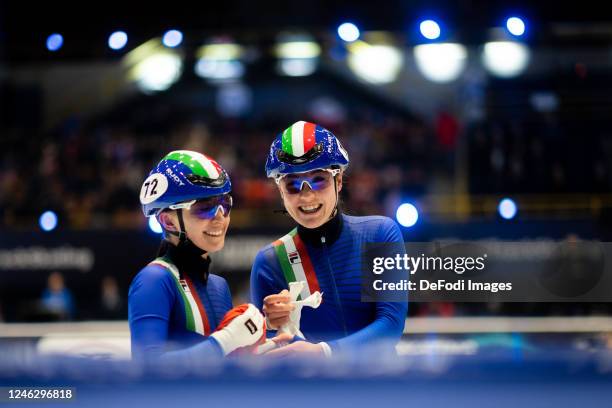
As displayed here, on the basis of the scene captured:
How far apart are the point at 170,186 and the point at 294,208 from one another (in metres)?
0.58

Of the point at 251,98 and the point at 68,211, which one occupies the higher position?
the point at 251,98

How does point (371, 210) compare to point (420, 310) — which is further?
point (371, 210)

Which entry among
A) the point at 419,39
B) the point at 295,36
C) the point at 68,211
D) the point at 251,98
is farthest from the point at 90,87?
the point at 419,39

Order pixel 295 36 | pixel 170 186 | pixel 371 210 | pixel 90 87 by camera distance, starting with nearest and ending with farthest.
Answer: pixel 170 186 → pixel 371 210 → pixel 295 36 → pixel 90 87

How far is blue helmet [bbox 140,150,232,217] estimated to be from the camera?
3607mm

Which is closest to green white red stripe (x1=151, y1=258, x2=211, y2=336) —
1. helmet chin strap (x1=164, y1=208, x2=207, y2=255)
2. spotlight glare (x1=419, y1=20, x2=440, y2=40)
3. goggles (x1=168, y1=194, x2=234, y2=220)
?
helmet chin strap (x1=164, y1=208, x2=207, y2=255)

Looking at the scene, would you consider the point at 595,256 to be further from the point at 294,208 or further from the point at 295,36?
the point at 295,36

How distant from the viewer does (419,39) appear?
4.50 m

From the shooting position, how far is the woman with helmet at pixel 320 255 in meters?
3.74

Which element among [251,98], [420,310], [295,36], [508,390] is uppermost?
[251,98]

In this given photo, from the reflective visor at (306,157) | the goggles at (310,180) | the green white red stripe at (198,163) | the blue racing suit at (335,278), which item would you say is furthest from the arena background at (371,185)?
the green white red stripe at (198,163)

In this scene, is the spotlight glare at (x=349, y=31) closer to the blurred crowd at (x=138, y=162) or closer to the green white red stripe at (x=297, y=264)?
the blurred crowd at (x=138, y=162)

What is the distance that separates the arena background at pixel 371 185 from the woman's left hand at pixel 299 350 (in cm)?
16

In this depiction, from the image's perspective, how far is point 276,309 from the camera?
3721mm
